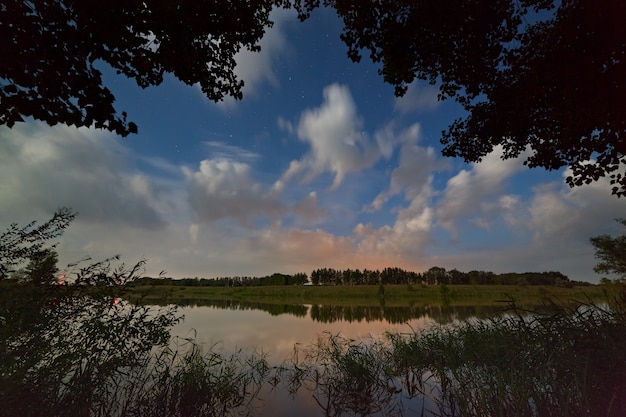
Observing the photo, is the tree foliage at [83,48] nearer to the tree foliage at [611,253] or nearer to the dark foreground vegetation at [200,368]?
→ the dark foreground vegetation at [200,368]

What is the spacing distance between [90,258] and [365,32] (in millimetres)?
9777

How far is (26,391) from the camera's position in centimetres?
431

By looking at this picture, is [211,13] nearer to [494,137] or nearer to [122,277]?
[122,277]

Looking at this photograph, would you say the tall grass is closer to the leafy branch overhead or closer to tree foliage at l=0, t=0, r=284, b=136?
the leafy branch overhead

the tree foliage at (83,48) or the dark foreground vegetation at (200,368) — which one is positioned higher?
the tree foliage at (83,48)

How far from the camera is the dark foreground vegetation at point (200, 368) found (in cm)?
408

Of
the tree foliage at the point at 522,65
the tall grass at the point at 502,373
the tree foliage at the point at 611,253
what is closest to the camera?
the tall grass at the point at 502,373

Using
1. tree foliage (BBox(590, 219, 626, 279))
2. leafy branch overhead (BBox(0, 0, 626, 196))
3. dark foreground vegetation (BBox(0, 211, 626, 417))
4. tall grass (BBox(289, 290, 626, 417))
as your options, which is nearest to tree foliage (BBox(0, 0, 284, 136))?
leafy branch overhead (BBox(0, 0, 626, 196))

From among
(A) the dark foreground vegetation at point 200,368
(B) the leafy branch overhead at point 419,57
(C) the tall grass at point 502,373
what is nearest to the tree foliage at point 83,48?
(B) the leafy branch overhead at point 419,57

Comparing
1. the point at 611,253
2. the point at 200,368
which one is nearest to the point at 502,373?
the point at 200,368

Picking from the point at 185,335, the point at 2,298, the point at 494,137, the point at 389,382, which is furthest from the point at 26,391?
the point at 185,335

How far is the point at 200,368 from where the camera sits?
8695 millimetres

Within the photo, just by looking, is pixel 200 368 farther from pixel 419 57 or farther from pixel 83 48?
pixel 419 57

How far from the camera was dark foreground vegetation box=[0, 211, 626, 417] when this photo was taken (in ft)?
13.4
